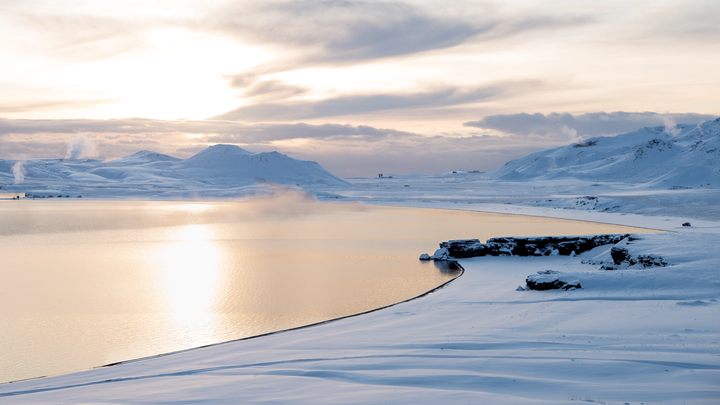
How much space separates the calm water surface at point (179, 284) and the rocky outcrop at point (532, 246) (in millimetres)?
2081

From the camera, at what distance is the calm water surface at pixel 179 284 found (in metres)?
10.9

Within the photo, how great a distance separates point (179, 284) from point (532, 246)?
14381mm

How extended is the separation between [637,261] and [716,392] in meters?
11.0

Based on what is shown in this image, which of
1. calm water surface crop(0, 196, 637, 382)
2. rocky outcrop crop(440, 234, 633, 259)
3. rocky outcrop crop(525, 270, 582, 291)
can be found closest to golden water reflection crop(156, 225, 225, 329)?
calm water surface crop(0, 196, 637, 382)

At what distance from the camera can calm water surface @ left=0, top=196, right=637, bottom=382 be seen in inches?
430

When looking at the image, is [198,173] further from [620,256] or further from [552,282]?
[552,282]

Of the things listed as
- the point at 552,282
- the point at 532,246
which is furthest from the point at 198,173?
the point at 552,282

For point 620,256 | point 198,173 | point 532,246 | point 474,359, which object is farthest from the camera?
point 198,173

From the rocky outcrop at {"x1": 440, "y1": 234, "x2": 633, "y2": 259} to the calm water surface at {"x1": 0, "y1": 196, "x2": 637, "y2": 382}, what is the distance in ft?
6.83

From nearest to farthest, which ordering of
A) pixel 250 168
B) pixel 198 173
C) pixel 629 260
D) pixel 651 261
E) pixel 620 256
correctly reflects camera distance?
pixel 651 261 < pixel 629 260 < pixel 620 256 < pixel 198 173 < pixel 250 168

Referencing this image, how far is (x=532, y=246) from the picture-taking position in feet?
71.1

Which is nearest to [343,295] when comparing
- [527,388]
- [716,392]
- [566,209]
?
[527,388]

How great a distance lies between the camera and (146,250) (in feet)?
83.8

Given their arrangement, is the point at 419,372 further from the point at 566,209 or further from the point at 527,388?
the point at 566,209
